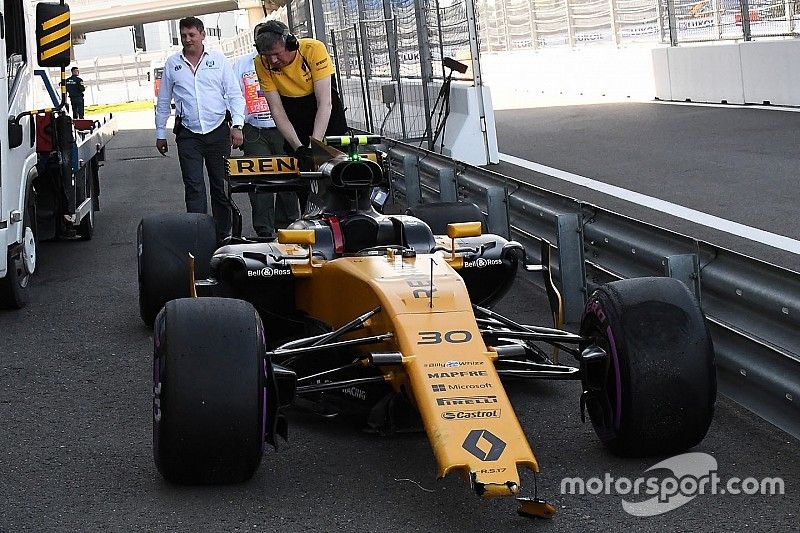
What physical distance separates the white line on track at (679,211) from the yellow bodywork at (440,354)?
4.60m

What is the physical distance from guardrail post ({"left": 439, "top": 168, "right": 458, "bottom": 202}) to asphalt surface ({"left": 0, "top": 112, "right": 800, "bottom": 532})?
391 centimetres

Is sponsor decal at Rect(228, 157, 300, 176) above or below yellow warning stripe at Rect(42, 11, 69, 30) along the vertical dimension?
below

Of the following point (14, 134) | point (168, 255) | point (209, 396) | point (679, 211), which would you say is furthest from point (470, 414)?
point (679, 211)

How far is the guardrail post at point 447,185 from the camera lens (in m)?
11.4

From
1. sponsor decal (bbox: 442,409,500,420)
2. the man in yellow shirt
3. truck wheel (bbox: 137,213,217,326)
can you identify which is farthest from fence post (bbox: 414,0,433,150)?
sponsor decal (bbox: 442,409,500,420)

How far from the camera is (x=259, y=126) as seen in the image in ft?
40.1

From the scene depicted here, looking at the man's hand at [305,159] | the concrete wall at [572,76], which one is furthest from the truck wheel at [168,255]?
the concrete wall at [572,76]

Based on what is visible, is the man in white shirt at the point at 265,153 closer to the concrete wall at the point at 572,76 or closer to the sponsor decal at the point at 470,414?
the sponsor decal at the point at 470,414

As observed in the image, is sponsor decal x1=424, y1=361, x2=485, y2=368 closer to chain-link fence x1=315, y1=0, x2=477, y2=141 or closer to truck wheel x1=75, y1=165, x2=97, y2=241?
truck wheel x1=75, y1=165, x2=97, y2=241

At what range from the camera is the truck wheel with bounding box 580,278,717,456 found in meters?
5.31

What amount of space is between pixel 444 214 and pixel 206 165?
3.51 m

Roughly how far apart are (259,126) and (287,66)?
83.5 inches

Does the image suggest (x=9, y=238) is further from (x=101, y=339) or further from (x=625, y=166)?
(x=625, y=166)

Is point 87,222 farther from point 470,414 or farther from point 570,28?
point 570,28
